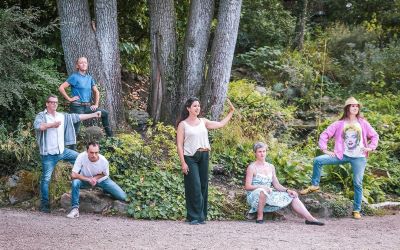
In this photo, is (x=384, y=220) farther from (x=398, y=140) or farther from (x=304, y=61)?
(x=304, y=61)

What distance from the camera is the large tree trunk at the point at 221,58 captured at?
1195 cm

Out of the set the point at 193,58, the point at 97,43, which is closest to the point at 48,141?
the point at 97,43

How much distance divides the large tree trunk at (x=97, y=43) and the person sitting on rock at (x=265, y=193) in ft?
12.5

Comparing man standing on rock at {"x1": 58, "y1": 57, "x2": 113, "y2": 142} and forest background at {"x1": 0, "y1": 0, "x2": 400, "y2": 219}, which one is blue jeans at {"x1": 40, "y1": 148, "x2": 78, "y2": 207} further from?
man standing on rock at {"x1": 58, "y1": 57, "x2": 113, "y2": 142}

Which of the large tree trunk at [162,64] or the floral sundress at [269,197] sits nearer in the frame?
the floral sundress at [269,197]

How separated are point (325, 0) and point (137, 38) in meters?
8.45

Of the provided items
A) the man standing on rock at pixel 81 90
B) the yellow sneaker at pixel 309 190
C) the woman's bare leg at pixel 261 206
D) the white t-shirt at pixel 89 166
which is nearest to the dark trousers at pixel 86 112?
the man standing on rock at pixel 81 90

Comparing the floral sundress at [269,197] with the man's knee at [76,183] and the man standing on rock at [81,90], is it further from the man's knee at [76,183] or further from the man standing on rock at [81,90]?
the man standing on rock at [81,90]

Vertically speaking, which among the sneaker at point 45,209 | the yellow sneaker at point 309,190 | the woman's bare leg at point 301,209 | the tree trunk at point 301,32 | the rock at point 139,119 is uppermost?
the tree trunk at point 301,32

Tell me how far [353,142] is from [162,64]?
4589 millimetres

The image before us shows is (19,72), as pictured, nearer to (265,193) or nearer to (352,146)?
(265,193)

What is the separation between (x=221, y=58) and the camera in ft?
39.4

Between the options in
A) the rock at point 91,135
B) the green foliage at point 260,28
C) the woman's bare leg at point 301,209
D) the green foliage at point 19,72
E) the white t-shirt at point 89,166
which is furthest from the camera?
Answer: the green foliage at point 260,28

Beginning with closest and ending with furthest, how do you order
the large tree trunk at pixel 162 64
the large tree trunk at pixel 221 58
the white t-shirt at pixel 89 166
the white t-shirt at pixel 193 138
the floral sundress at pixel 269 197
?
the white t-shirt at pixel 193 138 → the floral sundress at pixel 269 197 → the white t-shirt at pixel 89 166 → the large tree trunk at pixel 221 58 → the large tree trunk at pixel 162 64
